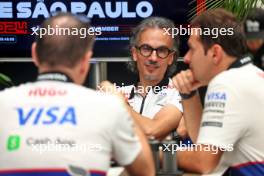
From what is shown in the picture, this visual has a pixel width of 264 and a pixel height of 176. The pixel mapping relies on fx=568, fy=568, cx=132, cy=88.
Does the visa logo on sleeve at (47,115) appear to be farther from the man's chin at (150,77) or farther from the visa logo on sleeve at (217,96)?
the man's chin at (150,77)

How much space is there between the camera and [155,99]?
11.3 ft

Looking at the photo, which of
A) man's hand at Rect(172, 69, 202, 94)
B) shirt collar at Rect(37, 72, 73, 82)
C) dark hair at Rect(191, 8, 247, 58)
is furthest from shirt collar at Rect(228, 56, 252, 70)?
shirt collar at Rect(37, 72, 73, 82)

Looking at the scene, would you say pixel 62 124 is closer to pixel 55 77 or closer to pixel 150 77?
pixel 55 77

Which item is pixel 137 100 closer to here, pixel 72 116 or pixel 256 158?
pixel 256 158

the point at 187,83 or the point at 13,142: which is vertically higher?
the point at 187,83

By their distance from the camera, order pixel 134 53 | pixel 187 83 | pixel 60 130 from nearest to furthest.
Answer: pixel 60 130
pixel 187 83
pixel 134 53

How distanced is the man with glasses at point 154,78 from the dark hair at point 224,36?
93cm

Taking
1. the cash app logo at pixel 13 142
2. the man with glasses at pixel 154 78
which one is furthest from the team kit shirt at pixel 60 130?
the man with glasses at pixel 154 78

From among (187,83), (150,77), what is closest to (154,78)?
(150,77)

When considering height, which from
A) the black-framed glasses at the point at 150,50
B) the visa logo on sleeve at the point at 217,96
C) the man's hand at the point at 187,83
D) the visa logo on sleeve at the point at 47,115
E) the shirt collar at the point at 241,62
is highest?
the black-framed glasses at the point at 150,50

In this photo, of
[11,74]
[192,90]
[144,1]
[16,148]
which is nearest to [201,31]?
[192,90]

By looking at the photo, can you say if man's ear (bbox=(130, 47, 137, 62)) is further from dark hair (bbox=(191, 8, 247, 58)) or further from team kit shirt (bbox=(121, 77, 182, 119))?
dark hair (bbox=(191, 8, 247, 58))

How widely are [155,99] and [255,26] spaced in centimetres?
123

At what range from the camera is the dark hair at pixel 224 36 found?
93.7 inches
